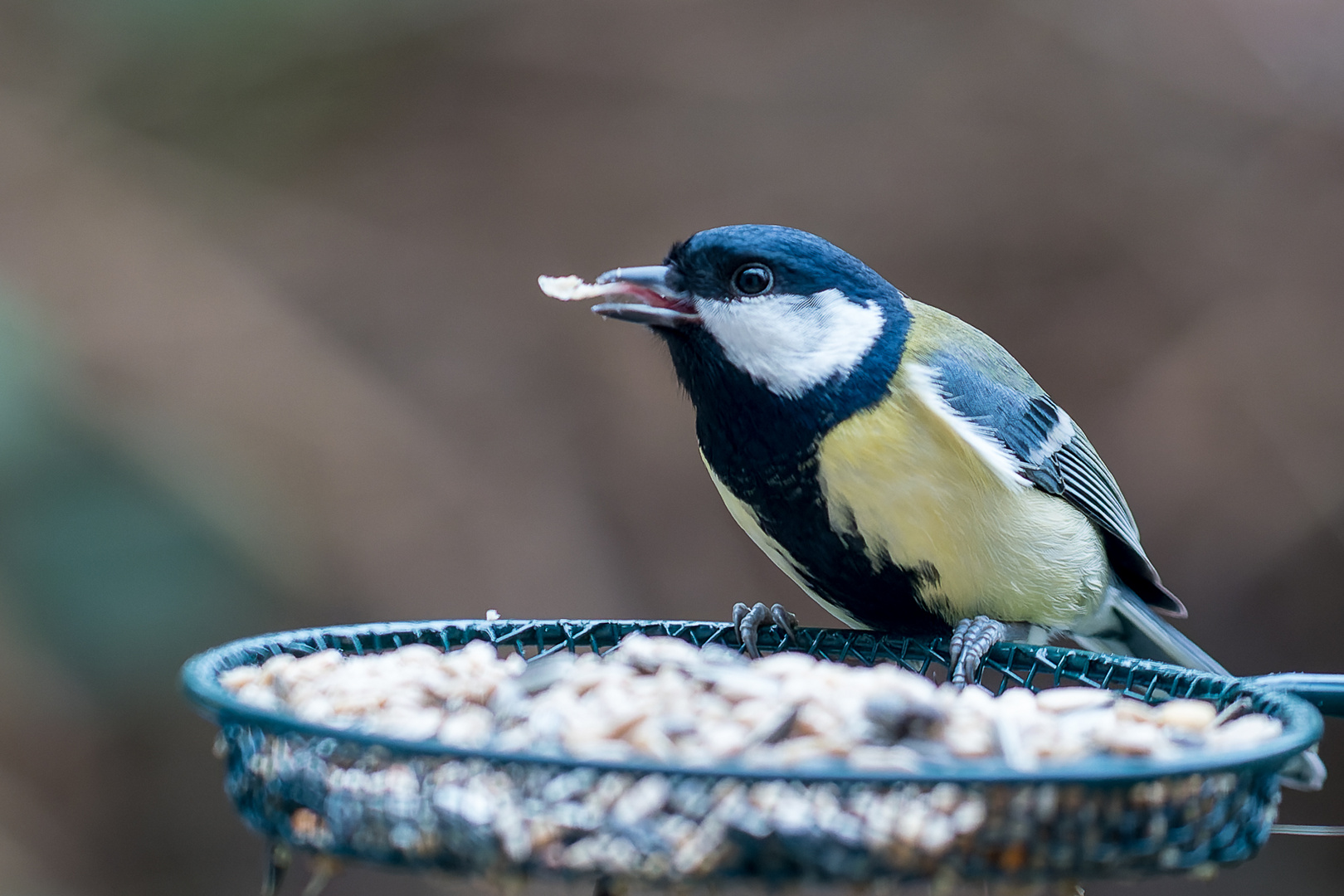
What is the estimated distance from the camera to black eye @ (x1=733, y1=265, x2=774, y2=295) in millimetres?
2160

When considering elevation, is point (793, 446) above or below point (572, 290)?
below

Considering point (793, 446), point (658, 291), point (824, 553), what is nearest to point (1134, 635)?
point (824, 553)

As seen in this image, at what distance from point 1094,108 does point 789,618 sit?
120 inches

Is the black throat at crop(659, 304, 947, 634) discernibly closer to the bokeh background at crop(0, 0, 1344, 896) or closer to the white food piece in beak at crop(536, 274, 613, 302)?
the white food piece in beak at crop(536, 274, 613, 302)

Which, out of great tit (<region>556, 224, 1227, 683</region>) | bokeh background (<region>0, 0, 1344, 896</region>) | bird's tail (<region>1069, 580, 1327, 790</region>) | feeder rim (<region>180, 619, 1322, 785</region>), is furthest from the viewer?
bokeh background (<region>0, 0, 1344, 896</region>)

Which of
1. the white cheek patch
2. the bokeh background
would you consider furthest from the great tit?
the bokeh background

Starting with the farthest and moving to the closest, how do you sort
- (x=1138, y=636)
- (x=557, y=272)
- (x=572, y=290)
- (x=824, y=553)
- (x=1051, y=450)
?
1. (x=557, y=272)
2. (x=1138, y=636)
3. (x=1051, y=450)
4. (x=824, y=553)
5. (x=572, y=290)

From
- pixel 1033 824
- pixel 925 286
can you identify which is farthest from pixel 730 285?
pixel 925 286

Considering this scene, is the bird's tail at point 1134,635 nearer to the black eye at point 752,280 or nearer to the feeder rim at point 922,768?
the feeder rim at point 922,768

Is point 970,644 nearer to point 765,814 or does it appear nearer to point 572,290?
point 572,290

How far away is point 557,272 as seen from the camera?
15.9ft

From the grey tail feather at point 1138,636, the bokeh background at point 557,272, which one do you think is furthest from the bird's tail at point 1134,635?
the bokeh background at point 557,272

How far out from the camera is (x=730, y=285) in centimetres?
217

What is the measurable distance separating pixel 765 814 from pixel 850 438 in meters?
1.09
